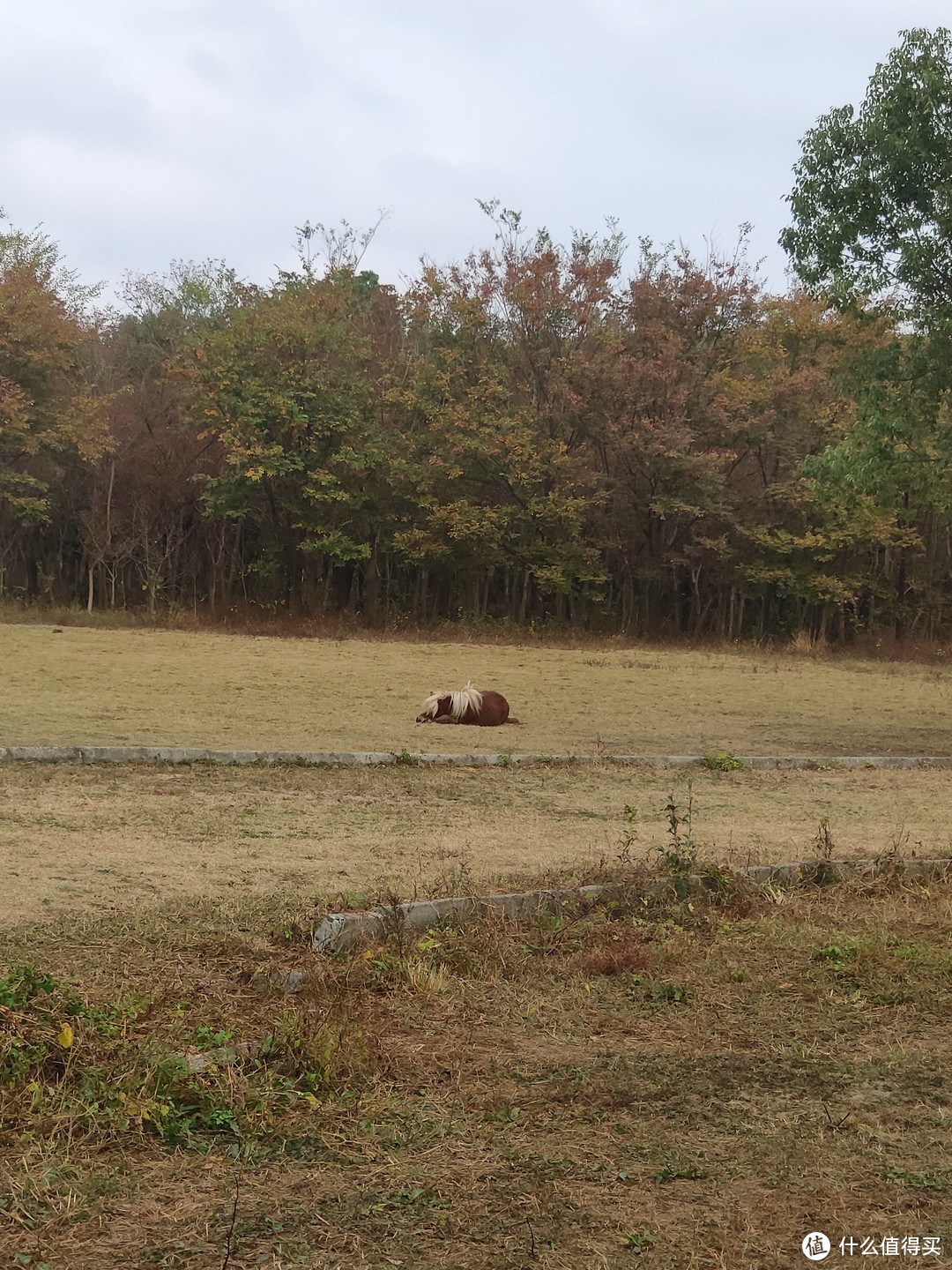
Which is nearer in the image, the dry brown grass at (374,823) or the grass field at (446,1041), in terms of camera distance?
the grass field at (446,1041)

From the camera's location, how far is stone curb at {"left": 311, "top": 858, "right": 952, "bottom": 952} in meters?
4.80

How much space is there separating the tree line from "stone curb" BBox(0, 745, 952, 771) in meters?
16.6

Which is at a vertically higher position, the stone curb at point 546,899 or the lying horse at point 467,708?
the lying horse at point 467,708

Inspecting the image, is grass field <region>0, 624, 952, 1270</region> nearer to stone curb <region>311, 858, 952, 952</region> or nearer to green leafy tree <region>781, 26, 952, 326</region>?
stone curb <region>311, 858, 952, 952</region>

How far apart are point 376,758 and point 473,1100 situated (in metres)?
6.74

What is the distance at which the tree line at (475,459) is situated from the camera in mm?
29031

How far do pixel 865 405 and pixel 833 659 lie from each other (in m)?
14.1

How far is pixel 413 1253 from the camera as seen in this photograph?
2.64 meters

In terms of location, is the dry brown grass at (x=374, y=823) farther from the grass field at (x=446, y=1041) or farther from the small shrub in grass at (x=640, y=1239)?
the small shrub in grass at (x=640, y=1239)

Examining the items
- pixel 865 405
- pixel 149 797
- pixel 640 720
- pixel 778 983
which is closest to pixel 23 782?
pixel 149 797

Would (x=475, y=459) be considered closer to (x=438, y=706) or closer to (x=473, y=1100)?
(x=438, y=706)

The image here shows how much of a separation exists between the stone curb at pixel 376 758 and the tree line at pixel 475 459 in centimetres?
1664

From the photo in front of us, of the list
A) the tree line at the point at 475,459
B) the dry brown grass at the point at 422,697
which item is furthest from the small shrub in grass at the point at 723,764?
the tree line at the point at 475,459

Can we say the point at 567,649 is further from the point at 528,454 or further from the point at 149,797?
the point at 149,797
